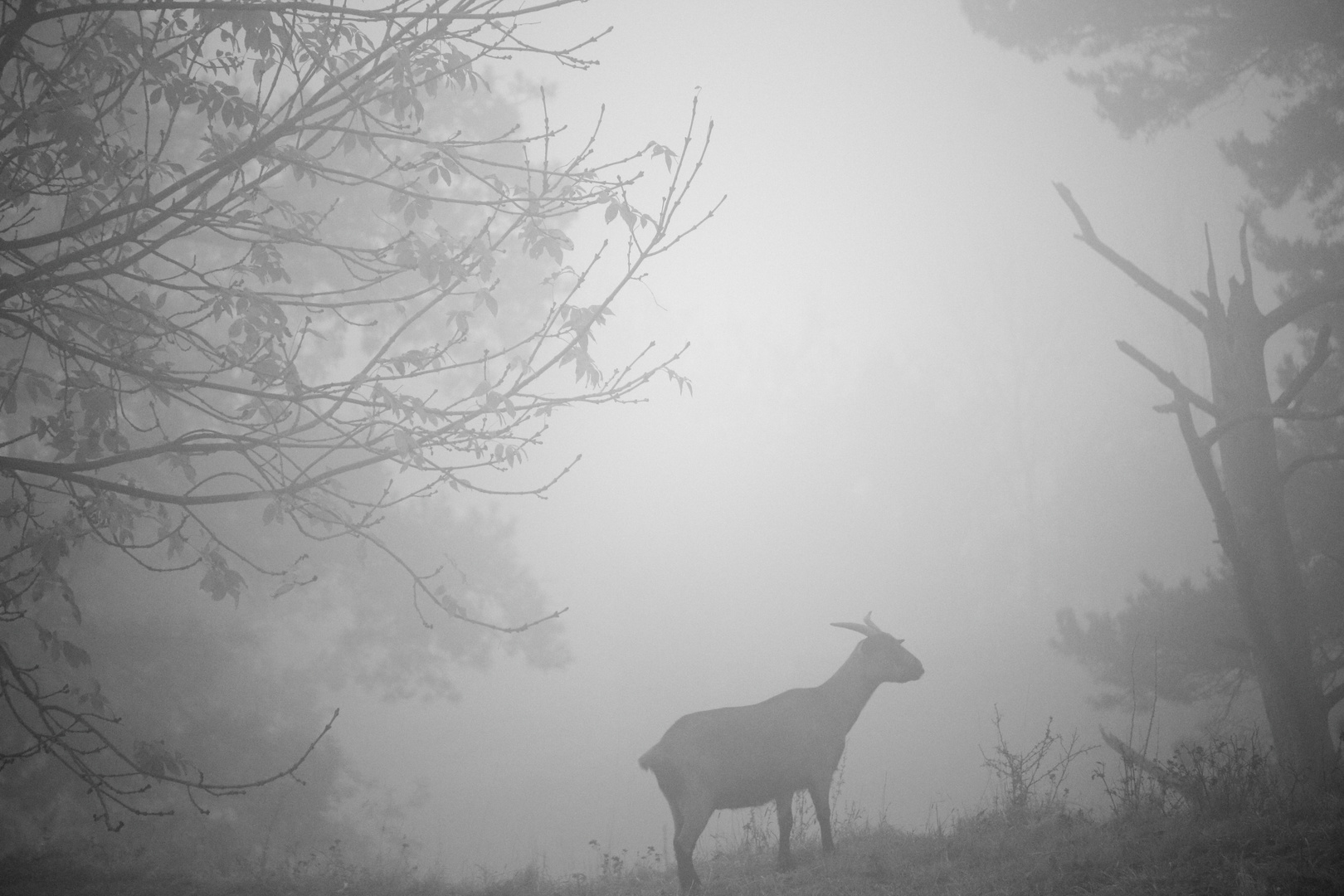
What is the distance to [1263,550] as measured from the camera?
6.89 metres

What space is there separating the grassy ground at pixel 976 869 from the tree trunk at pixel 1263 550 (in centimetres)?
196

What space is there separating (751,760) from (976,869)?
2.05m

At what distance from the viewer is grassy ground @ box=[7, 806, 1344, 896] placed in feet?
13.4

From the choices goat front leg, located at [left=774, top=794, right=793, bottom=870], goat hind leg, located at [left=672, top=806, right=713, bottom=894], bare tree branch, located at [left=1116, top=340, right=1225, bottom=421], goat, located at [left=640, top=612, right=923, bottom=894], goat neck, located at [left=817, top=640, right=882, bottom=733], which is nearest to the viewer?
goat hind leg, located at [left=672, top=806, right=713, bottom=894]

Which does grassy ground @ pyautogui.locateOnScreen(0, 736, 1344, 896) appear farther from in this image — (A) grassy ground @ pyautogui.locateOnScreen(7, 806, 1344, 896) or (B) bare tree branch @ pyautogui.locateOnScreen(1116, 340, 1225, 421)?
(B) bare tree branch @ pyautogui.locateOnScreen(1116, 340, 1225, 421)

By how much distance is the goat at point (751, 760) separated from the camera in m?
6.17

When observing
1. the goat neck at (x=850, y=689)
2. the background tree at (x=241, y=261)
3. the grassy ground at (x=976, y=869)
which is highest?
the background tree at (x=241, y=261)

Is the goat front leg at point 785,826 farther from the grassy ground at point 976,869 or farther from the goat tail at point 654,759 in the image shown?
the goat tail at point 654,759

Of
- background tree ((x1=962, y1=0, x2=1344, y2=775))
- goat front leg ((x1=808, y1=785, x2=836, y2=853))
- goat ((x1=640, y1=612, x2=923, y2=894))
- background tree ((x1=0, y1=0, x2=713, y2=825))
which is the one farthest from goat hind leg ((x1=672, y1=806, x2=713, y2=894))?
background tree ((x1=962, y1=0, x2=1344, y2=775))

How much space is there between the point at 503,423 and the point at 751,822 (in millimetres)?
6153

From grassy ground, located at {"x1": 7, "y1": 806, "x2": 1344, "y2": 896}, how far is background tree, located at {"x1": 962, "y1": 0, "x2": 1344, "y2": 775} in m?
2.50

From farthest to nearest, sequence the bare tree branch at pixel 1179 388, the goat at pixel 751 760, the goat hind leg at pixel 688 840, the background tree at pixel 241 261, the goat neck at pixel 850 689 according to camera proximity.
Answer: the goat neck at pixel 850 689
the bare tree branch at pixel 1179 388
the goat at pixel 751 760
the goat hind leg at pixel 688 840
the background tree at pixel 241 261

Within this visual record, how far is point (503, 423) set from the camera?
366 centimetres

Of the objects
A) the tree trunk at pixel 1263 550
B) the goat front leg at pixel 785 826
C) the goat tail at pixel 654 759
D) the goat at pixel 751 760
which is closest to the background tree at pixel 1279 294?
the tree trunk at pixel 1263 550
